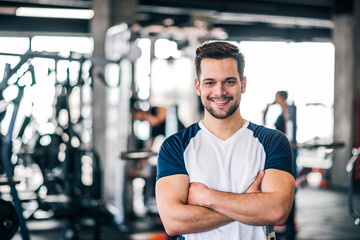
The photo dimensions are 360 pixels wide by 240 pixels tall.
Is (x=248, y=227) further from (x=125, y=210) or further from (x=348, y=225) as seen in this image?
(x=348, y=225)

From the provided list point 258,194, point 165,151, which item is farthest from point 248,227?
point 165,151

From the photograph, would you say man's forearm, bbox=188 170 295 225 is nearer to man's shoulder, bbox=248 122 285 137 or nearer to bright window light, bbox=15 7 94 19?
man's shoulder, bbox=248 122 285 137

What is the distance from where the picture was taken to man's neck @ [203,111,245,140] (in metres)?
1.46

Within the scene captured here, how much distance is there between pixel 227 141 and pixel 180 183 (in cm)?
20

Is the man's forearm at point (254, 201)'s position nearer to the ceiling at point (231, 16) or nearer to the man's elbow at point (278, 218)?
the man's elbow at point (278, 218)

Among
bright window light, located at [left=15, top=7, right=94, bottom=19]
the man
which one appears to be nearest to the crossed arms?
the man

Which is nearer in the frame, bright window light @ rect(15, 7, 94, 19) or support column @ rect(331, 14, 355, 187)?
support column @ rect(331, 14, 355, 187)

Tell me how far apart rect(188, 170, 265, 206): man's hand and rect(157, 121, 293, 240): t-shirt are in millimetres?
13

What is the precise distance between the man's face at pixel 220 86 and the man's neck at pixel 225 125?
2 centimetres

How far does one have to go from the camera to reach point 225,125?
1463mm

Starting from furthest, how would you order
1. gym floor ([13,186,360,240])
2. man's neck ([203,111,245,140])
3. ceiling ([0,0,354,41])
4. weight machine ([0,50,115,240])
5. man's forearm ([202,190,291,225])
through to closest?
ceiling ([0,0,354,41]) < gym floor ([13,186,360,240]) < weight machine ([0,50,115,240]) < man's neck ([203,111,245,140]) < man's forearm ([202,190,291,225])

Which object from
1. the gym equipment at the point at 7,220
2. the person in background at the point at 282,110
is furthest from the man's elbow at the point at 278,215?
the person in background at the point at 282,110

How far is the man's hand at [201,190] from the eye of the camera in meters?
1.38

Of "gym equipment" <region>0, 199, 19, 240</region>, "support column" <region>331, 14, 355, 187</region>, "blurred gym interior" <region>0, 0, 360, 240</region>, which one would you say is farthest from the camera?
"support column" <region>331, 14, 355, 187</region>
